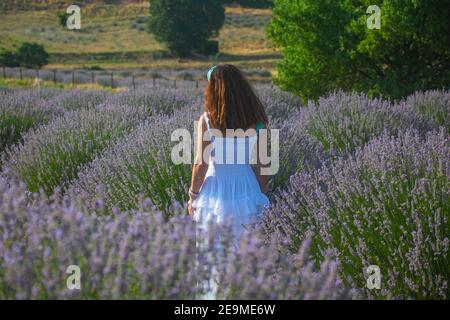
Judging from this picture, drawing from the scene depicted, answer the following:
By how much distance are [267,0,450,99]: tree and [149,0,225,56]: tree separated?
4130 cm

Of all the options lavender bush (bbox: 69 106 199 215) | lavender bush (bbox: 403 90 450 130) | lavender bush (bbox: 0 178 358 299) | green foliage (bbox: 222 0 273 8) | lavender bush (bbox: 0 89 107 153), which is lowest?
lavender bush (bbox: 0 89 107 153)

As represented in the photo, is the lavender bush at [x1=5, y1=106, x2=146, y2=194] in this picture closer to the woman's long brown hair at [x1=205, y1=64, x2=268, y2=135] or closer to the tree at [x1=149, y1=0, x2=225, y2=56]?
the woman's long brown hair at [x1=205, y1=64, x2=268, y2=135]

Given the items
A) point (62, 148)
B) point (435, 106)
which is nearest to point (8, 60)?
point (435, 106)

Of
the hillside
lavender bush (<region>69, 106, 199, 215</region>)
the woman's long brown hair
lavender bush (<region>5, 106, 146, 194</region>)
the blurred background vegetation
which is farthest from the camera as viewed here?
the hillside

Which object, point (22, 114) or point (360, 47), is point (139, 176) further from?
point (360, 47)

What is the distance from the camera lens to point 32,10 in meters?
71.6

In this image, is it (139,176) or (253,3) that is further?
(253,3)

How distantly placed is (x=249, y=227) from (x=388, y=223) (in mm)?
728

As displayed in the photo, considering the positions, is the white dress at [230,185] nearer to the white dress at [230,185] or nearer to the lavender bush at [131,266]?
the white dress at [230,185]

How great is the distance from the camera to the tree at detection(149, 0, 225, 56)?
Answer: 51656 millimetres

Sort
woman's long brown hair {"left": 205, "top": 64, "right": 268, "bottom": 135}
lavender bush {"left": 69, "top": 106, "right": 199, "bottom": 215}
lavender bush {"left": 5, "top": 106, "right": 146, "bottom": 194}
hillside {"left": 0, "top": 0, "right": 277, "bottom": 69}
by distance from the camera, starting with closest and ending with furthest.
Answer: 1. woman's long brown hair {"left": 205, "top": 64, "right": 268, "bottom": 135}
2. lavender bush {"left": 69, "top": 106, "right": 199, "bottom": 215}
3. lavender bush {"left": 5, "top": 106, "right": 146, "bottom": 194}
4. hillside {"left": 0, "top": 0, "right": 277, "bottom": 69}

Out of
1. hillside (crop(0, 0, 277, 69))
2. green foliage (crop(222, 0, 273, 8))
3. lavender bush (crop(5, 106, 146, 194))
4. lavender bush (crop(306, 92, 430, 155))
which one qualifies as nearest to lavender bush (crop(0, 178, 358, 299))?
lavender bush (crop(5, 106, 146, 194))

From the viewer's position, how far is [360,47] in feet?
33.3

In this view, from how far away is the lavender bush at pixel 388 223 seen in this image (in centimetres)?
322
